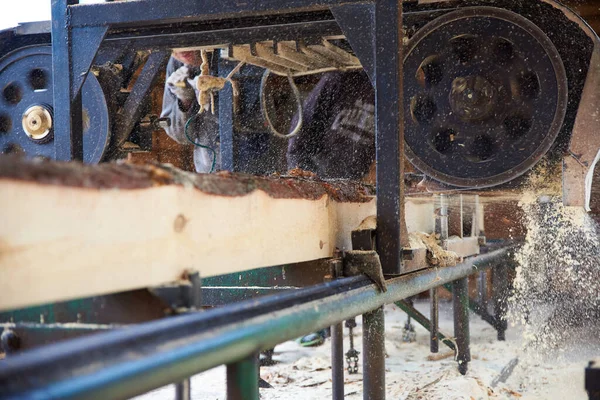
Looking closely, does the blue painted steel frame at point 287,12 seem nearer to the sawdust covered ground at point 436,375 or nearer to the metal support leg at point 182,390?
the metal support leg at point 182,390

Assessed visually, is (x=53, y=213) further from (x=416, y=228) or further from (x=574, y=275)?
(x=574, y=275)

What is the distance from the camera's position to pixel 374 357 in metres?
2.51

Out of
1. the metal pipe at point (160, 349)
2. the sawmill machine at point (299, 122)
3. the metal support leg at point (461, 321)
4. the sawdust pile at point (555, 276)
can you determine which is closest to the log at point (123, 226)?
the sawmill machine at point (299, 122)

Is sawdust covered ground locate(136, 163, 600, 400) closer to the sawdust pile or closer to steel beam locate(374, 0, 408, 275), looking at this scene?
the sawdust pile

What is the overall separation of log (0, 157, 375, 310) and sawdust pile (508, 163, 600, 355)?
9.03 ft

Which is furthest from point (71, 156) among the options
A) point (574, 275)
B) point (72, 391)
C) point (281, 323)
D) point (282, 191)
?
point (574, 275)

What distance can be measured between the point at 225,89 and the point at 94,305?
3010mm

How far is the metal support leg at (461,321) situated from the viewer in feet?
14.3

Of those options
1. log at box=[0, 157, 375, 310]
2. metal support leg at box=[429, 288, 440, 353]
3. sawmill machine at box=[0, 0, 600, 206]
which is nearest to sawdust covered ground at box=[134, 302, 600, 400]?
metal support leg at box=[429, 288, 440, 353]

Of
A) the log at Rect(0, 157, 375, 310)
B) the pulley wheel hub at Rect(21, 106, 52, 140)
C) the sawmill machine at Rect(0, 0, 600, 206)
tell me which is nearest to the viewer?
the log at Rect(0, 157, 375, 310)

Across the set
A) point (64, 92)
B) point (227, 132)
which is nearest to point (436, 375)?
point (227, 132)

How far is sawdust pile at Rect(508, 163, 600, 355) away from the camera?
443 cm

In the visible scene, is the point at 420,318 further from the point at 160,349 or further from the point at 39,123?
the point at 160,349

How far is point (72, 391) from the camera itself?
906 millimetres
